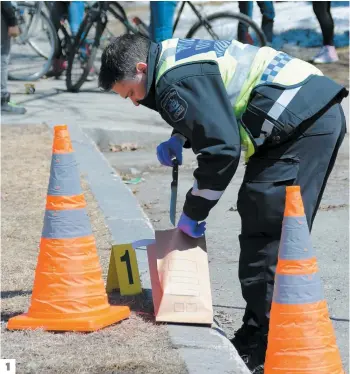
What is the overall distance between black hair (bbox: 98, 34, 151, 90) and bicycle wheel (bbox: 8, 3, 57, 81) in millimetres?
7229

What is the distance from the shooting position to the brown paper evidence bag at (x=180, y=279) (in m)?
4.12

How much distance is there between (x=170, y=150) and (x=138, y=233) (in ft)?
4.38

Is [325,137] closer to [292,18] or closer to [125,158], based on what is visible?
[125,158]

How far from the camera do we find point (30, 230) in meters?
5.86

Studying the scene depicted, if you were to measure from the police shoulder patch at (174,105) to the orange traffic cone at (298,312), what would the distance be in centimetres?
54

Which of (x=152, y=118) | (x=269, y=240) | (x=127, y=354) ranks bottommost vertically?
(x=152, y=118)

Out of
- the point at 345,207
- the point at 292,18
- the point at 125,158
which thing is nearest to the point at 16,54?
the point at 292,18

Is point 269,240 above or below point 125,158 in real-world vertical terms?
above

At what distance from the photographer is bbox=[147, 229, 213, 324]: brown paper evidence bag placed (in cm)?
412

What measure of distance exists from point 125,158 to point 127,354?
207 inches

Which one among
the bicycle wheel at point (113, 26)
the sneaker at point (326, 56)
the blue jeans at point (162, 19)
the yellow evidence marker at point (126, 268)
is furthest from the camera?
the sneaker at point (326, 56)

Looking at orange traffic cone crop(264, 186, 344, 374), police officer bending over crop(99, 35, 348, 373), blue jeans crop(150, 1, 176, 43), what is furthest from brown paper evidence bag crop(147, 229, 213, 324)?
blue jeans crop(150, 1, 176, 43)

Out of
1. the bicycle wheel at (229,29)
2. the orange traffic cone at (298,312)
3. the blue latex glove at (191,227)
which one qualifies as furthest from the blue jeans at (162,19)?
the orange traffic cone at (298,312)

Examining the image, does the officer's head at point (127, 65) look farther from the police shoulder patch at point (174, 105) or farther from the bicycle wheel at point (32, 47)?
the bicycle wheel at point (32, 47)
